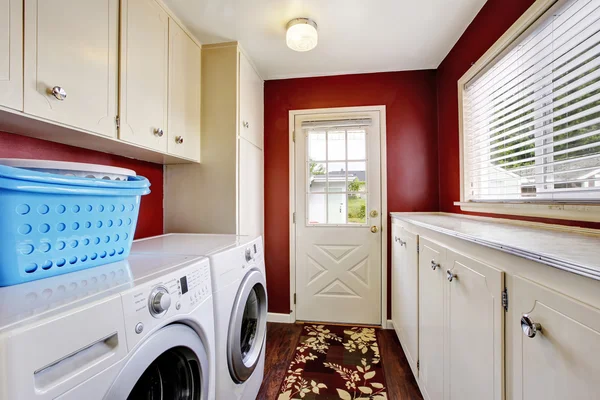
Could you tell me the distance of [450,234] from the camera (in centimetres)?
101

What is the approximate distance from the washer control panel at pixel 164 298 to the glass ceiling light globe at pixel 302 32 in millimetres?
1505

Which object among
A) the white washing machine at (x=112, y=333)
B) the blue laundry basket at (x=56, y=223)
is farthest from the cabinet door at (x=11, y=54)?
the white washing machine at (x=112, y=333)

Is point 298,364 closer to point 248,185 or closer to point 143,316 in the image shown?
point 248,185

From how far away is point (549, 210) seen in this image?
3.48 ft

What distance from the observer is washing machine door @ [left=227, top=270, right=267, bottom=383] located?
1.06 meters

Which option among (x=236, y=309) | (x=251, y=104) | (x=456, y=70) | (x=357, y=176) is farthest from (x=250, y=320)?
(x=456, y=70)

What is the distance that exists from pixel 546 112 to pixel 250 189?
1.80m

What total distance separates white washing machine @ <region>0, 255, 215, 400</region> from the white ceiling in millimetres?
1521

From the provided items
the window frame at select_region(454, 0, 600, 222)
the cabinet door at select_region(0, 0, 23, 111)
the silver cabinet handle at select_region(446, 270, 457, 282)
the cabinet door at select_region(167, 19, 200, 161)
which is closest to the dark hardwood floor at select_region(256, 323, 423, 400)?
the silver cabinet handle at select_region(446, 270, 457, 282)

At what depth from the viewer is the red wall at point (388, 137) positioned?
2.28 metres

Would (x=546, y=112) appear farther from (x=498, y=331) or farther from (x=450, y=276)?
(x=498, y=331)

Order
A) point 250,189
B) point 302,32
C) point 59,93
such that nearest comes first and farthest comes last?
point 59,93, point 302,32, point 250,189

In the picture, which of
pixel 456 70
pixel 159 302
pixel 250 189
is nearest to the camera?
pixel 159 302

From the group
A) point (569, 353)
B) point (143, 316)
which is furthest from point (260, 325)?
point (569, 353)
